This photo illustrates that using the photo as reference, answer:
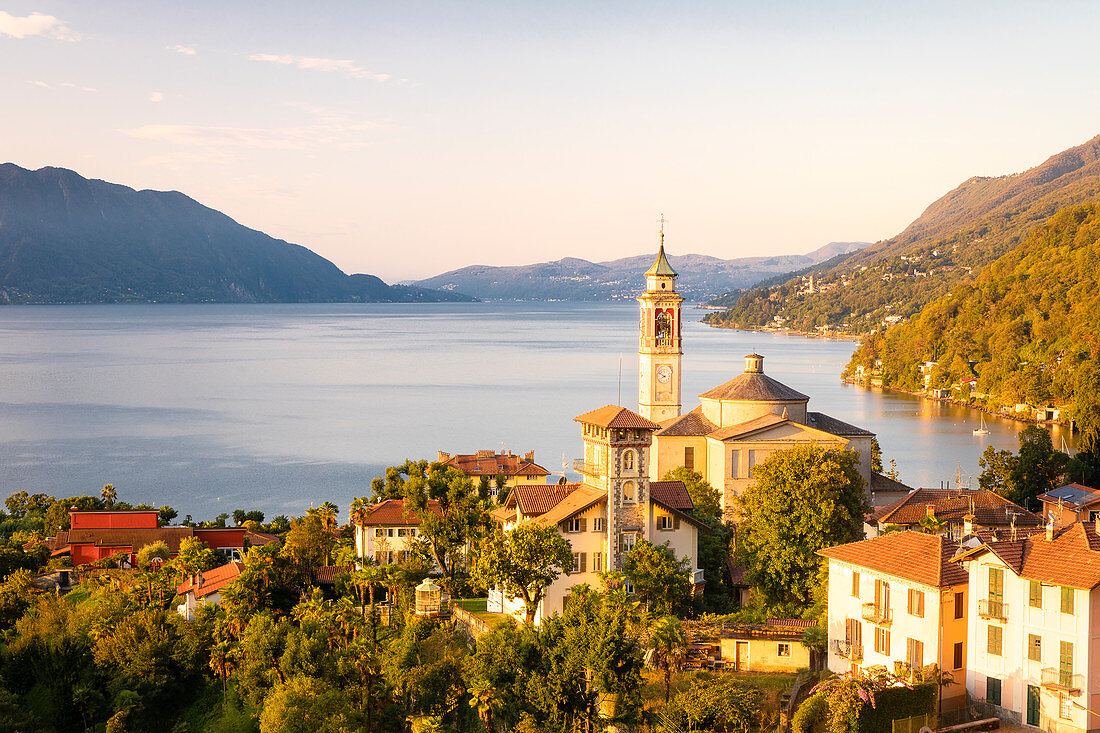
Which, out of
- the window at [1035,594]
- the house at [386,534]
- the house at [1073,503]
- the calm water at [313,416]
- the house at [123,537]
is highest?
the window at [1035,594]

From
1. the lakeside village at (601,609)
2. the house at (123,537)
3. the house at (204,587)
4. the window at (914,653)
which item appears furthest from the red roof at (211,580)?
the window at (914,653)

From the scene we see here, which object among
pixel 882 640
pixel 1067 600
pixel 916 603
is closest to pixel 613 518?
pixel 882 640

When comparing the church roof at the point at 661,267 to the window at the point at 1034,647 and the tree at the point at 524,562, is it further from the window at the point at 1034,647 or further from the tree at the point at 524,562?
the window at the point at 1034,647

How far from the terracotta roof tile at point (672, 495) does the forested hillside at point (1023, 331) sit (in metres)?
56.3

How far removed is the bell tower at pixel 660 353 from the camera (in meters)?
51.3

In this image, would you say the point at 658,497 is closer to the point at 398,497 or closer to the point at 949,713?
the point at 949,713

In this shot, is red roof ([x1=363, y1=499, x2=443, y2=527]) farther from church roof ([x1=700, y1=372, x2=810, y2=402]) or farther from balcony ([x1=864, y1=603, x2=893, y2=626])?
balcony ([x1=864, y1=603, x2=893, y2=626])

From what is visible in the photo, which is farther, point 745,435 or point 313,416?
point 313,416

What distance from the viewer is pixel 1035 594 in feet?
62.5

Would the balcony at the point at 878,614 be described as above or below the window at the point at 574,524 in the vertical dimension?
below

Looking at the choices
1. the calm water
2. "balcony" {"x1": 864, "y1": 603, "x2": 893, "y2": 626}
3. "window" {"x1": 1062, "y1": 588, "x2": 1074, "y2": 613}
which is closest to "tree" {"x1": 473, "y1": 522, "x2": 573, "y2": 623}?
"balcony" {"x1": 864, "y1": 603, "x2": 893, "y2": 626}

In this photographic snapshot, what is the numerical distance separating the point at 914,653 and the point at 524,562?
8913 mm

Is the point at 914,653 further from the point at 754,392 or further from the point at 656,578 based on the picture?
the point at 754,392

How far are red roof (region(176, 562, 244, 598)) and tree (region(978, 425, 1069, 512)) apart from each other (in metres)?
28.2
